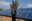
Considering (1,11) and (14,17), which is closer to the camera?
(14,17)

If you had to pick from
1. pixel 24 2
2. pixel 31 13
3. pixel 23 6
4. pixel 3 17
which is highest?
pixel 24 2

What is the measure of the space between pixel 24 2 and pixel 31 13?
338 mm

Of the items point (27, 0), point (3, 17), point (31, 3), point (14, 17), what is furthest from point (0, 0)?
point (31, 3)

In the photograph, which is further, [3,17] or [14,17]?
[3,17]

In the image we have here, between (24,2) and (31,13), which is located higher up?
(24,2)

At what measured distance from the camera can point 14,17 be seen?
1.44m

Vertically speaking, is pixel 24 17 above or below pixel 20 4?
below

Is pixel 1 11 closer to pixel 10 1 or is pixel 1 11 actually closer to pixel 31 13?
pixel 10 1

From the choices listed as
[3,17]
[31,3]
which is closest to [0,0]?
[3,17]

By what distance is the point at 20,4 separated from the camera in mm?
1533

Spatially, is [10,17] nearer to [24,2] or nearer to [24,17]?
[24,17]

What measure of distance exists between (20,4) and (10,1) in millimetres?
274

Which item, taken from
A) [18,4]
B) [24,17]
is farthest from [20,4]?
[24,17]

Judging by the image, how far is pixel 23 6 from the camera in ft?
4.99
